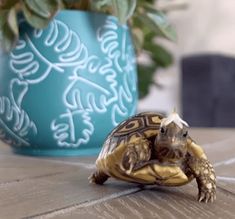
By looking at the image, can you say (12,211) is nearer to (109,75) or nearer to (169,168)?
(169,168)

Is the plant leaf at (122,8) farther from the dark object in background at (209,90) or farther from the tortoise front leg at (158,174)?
the dark object in background at (209,90)

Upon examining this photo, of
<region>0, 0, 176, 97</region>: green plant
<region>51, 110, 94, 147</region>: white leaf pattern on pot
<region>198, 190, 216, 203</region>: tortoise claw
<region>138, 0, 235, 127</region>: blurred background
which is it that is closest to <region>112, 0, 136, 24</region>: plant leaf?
<region>0, 0, 176, 97</region>: green plant

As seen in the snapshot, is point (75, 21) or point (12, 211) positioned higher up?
point (75, 21)

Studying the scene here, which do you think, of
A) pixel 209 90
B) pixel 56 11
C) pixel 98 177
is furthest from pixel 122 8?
pixel 209 90

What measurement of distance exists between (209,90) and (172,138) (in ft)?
7.80

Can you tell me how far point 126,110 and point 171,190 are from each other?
35 centimetres

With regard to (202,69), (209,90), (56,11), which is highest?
(56,11)

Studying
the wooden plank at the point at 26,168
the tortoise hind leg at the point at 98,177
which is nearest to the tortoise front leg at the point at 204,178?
the tortoise hind leg at the point at 98,177

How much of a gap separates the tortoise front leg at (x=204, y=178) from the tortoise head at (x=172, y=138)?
33mm

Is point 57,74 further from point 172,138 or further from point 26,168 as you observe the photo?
point 172,138

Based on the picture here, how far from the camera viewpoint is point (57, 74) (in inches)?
35.1

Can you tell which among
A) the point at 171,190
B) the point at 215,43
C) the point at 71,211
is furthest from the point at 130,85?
the point at 215,43

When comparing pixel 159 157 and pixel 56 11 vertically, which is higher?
pixel 56 11

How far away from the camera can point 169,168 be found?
0.58 m
